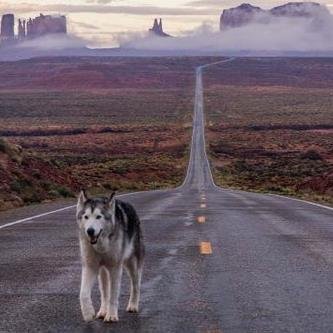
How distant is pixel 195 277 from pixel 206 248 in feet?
9.96

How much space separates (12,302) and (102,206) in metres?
2.11

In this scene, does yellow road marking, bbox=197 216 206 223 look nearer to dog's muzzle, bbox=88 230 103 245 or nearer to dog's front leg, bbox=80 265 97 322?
dog's front leg, bbox=80 265 97 322

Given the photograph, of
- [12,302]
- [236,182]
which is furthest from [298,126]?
[12,302]

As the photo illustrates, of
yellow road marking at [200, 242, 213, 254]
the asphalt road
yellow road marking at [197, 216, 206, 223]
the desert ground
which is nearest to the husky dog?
the asphalt road

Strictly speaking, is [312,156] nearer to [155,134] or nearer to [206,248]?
[155,134]

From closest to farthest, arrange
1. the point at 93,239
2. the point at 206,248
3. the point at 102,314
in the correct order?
the point at 93,239
the point at 102,314
the point at 206,248

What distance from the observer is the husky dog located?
691 centimetres

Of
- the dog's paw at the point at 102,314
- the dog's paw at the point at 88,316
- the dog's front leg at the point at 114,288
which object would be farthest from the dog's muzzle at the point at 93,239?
the dog's paw at the point at 102,314

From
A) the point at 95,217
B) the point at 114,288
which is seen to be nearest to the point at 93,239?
the point at 95,217

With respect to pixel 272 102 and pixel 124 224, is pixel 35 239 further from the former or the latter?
pixel 272 102

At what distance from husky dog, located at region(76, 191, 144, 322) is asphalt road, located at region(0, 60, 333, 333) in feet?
0.81

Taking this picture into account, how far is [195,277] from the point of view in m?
10.2

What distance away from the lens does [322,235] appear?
15.5m

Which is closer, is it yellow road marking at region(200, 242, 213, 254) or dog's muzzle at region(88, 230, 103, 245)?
dog's muzzle at region(88, 230, 103, 245)
